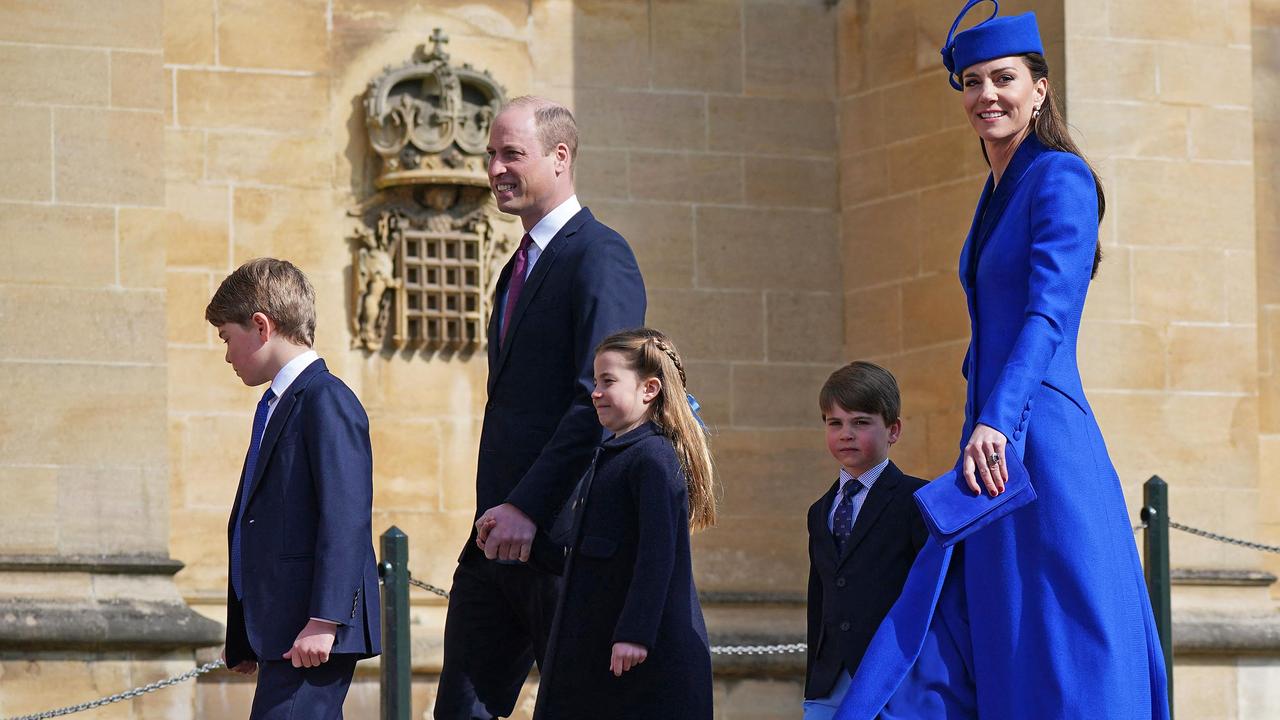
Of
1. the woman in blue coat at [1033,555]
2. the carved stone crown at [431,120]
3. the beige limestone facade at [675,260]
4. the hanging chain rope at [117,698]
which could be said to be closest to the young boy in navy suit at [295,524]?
the woman in blue coat at [1033,555]

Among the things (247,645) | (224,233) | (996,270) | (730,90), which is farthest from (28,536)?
(996,270)

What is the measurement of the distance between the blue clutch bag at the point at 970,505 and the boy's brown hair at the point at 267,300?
1.63 metres

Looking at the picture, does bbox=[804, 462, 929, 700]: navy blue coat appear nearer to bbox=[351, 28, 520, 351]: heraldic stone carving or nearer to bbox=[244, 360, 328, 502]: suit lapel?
bbox=[244, 360, 328, 502]: suit lapel

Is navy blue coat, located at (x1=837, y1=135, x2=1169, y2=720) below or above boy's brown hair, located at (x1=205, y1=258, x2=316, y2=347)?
below

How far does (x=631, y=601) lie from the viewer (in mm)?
4961

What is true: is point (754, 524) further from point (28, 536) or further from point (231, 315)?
point (231, 315)

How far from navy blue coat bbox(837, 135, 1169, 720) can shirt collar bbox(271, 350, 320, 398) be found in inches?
62.0

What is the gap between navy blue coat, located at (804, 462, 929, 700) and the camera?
5.19 metres

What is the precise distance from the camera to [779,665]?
9.48 meters

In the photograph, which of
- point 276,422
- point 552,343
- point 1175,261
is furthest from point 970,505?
point 1175,261

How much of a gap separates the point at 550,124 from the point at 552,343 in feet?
1.69

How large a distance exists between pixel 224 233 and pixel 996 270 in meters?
5.27

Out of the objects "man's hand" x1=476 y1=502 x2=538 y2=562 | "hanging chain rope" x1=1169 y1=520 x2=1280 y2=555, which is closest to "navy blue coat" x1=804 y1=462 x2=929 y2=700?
"man's hand" x1=476 y1=502 x2=538 y2=562

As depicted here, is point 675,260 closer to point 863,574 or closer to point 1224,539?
point 1224,539
